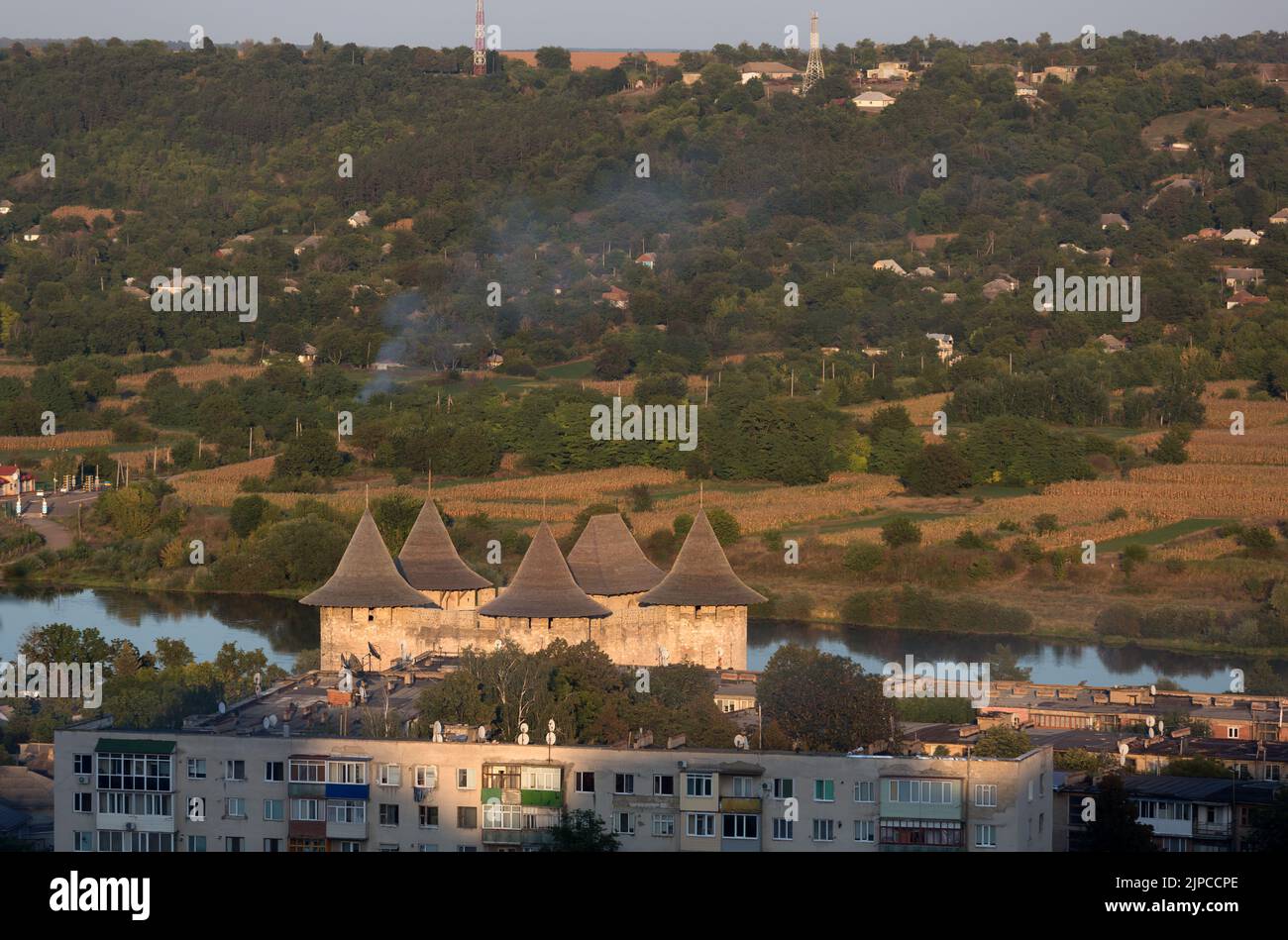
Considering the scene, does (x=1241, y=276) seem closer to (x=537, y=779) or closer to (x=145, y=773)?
(x=537, y=779)

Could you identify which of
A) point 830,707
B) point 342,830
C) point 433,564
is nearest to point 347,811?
point 342,830

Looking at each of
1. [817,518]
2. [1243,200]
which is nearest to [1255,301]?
[1243,200]

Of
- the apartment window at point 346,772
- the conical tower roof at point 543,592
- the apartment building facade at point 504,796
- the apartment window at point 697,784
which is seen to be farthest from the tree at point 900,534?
the apartment window at point 346,772

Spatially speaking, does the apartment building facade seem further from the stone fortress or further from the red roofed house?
the red roofed house

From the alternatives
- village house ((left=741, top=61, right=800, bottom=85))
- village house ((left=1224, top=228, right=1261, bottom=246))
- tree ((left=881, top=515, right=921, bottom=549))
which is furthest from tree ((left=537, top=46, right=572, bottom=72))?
tree ((left=881, top=515, right=921, bottom=549))

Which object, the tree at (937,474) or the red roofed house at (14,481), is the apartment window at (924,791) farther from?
the red roofed house at (14,481)

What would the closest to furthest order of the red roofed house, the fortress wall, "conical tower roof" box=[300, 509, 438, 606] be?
the fortress wall < "conical tower roof" box=[300, 509, 438, 606] < the red roofed house

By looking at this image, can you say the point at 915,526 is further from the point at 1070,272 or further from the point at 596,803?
the point at 1070,272
